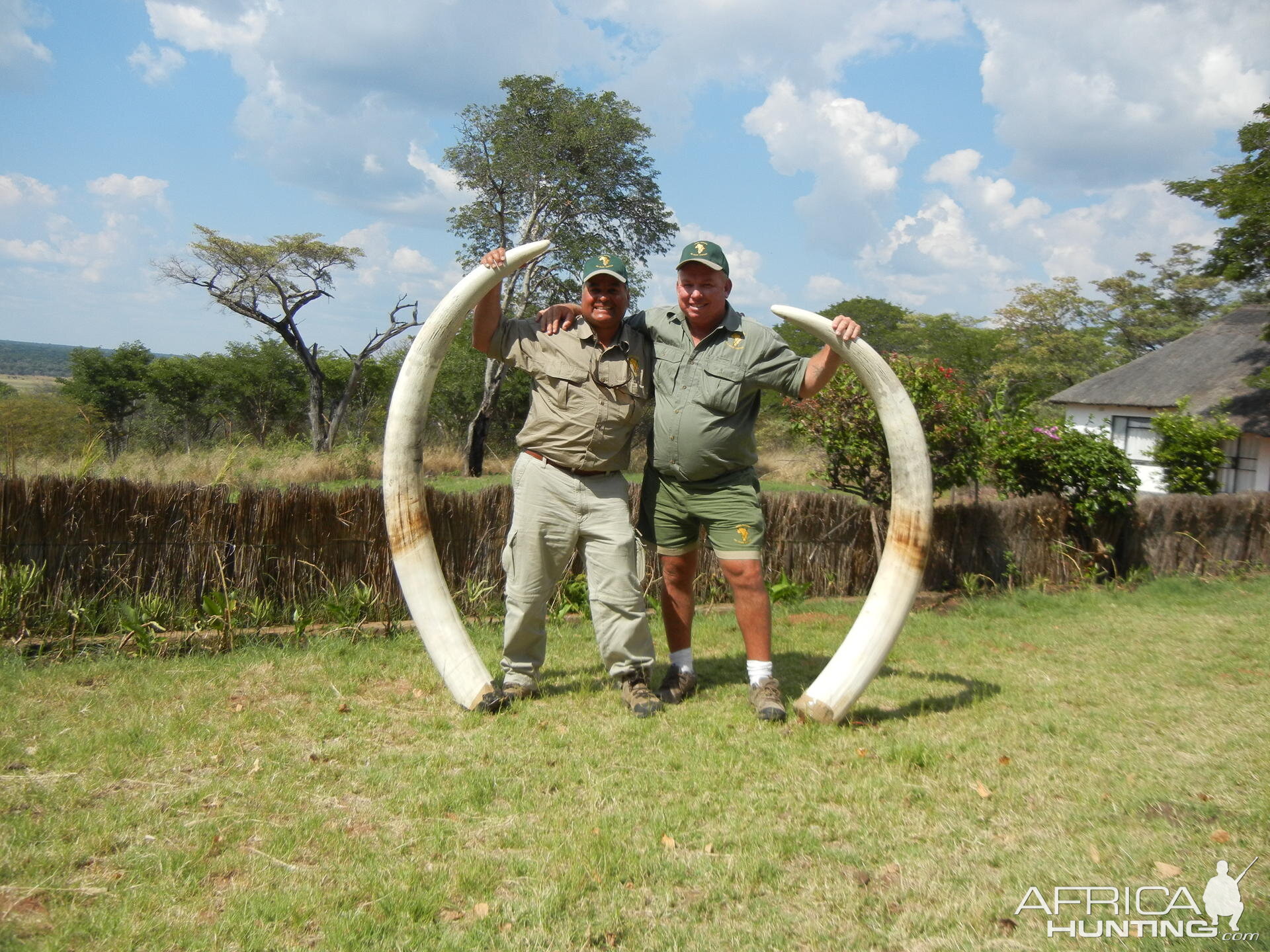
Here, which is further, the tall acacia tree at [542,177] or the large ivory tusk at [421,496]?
the tall acacia tree at [542,177]

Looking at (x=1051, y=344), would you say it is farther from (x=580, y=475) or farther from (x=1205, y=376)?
(x=580, y=475)

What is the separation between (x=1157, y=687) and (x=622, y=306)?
3.74 m

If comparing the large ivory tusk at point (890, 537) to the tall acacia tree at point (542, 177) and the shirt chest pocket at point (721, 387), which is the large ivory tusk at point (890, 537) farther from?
the tall acacia tree at point (542, 177)

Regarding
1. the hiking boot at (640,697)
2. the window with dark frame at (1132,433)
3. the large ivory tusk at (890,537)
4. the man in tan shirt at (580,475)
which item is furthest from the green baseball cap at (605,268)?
the window with dark frame at (1132,433)

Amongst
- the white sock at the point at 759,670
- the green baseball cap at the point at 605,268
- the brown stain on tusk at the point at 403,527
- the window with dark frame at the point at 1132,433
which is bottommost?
the white sock at the point at 759,670

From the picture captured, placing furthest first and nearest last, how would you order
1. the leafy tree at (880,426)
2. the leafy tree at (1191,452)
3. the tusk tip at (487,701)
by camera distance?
the leafy tree at (1191,452) → the leafy tree at (880,426) → the tusk tip at (487,701)

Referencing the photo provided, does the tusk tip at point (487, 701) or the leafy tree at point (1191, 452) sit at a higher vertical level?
the leafy tree at point (1191, 452)

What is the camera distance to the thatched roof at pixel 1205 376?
20.6m

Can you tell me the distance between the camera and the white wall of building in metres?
20.4

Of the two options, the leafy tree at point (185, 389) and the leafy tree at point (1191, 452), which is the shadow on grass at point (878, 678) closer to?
the leafy tree at point (1191, 452)

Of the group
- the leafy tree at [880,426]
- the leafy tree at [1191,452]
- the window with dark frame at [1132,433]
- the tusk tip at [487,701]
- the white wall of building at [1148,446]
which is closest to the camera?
the tusk tip at [487,701]

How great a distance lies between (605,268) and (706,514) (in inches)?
51.8

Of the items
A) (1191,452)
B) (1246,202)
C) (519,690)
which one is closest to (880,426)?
(519,690)

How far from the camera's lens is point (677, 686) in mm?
4633
